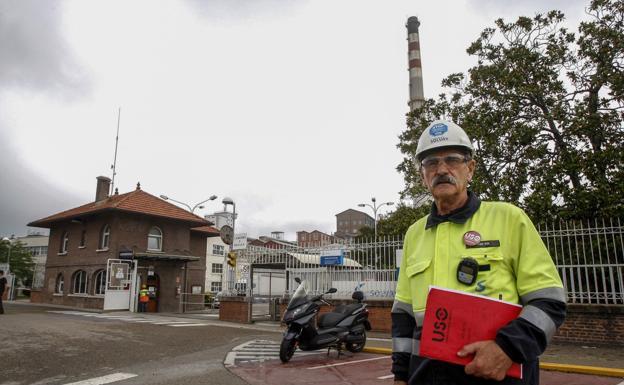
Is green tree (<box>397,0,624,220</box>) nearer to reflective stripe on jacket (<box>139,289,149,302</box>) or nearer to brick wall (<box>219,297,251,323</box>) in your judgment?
brick wall (<box>219,297,251,323</box>)

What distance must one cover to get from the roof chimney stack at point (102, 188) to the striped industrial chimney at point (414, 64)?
77.2 ft

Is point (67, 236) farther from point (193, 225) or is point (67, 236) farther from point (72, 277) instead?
point (193, 225)

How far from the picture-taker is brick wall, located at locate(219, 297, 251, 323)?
1682 centimetres

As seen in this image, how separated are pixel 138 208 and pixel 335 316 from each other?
2107cm

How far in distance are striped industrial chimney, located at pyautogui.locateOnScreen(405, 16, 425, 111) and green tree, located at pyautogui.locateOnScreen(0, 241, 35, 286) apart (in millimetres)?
46850

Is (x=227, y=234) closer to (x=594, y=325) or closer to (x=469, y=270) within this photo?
(x=594, y=325)

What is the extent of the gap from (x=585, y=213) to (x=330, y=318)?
780 centimetres

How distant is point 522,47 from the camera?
1452 cm

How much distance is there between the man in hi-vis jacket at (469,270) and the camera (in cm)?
181

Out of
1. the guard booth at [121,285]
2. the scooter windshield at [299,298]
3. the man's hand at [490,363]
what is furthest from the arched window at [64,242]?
the man's hand at [490,363]

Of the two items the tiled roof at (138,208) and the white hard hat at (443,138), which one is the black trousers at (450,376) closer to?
the white hard hat at (443,138)

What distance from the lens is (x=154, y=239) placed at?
1117 inches

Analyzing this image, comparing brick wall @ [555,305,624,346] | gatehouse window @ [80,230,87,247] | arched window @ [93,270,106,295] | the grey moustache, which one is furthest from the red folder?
gatehouse window @ [80,230,87,247]

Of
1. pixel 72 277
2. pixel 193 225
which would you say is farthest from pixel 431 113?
pixel 72 277
